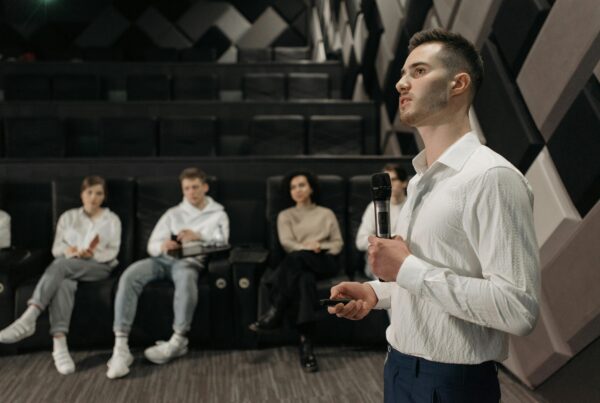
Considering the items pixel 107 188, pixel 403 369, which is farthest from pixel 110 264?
pixel 403 369

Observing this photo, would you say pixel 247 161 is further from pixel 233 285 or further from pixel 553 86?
pixel 553 86

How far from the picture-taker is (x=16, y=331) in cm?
215

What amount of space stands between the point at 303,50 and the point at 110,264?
14.7ft

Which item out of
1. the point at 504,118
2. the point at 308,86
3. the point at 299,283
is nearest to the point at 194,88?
the point at 308,86

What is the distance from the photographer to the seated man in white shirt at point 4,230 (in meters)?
2.48

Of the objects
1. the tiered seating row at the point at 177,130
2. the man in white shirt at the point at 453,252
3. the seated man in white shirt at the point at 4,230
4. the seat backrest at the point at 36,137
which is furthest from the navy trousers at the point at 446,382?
the seat backrest at the point at 36,137

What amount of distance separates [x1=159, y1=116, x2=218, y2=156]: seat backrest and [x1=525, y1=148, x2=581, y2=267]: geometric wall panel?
6.63 ft

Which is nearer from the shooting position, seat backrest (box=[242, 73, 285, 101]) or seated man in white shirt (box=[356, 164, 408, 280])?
seated man in white shirt (box=[356, 164, 408, 280])

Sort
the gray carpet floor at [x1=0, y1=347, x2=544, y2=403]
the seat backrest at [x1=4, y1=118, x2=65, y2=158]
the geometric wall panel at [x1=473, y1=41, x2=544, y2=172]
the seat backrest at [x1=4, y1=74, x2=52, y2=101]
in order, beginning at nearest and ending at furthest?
the geometric wall panel at [x1=473, y1=41, x2=544, y2=172] → the gray carpet floor at [x1=0, y1=347, x2=544, y2=403] → the seat backrest at [x1=4, y1=118, x2=65, y2=158] → the seat backrest at [x1=4, y1=74, x2=52, y2=101]

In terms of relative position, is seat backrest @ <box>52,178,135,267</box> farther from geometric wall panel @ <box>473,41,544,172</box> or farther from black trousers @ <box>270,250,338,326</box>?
geometric wall panel @ <box>473,41,544,172</box>

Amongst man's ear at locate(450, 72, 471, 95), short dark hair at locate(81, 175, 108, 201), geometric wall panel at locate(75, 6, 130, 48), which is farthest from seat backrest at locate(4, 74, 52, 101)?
man's ear at locate(450, 72, 471, 95)

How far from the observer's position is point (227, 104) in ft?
11.6

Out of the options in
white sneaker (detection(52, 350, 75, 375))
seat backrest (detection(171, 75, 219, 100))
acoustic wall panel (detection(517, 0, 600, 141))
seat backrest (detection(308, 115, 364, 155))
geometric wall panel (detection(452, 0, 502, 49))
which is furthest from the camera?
seat backrest (detection(171, 75, 219, 100))

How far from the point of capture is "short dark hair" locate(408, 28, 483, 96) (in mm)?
700
